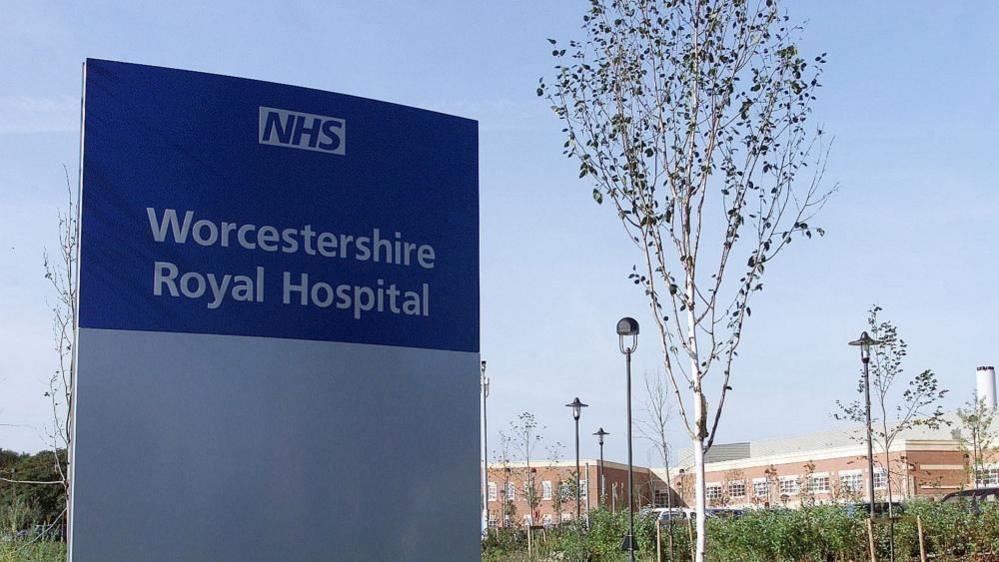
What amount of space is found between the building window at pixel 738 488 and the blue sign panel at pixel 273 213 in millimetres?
62645

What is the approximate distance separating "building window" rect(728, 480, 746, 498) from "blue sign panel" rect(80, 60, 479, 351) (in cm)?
6264

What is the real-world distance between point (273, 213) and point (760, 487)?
205 ft

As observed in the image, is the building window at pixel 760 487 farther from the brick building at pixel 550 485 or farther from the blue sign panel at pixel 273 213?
the blue sign panel at pixel 273 213

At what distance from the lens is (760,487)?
208 feet

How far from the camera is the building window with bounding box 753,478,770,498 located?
6234 cm

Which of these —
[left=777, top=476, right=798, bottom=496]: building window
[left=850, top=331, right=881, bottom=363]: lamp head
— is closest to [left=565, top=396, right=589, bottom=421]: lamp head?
[left=850, top=331, right=881, bottom=363]: lamp head

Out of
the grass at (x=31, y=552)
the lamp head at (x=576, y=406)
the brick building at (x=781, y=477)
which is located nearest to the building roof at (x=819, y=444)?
the brick building at (x=781, y=477)

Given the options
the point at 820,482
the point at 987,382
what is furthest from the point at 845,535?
the point at 987,382

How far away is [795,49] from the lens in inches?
574

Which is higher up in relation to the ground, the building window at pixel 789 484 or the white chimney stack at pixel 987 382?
the white chimney stack at pixel 987 382

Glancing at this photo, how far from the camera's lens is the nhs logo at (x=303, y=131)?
390 centimetres

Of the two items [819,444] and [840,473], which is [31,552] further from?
[819,444]

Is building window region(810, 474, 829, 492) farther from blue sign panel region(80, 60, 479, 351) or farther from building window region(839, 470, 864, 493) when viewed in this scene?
blue sign panel region(80, 60, 479, 351)

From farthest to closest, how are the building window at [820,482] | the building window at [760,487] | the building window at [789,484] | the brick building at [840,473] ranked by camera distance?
the building window at [760,487] → the building window at [789,484] → the building window at [820,482] → the brick building at [840,473]
